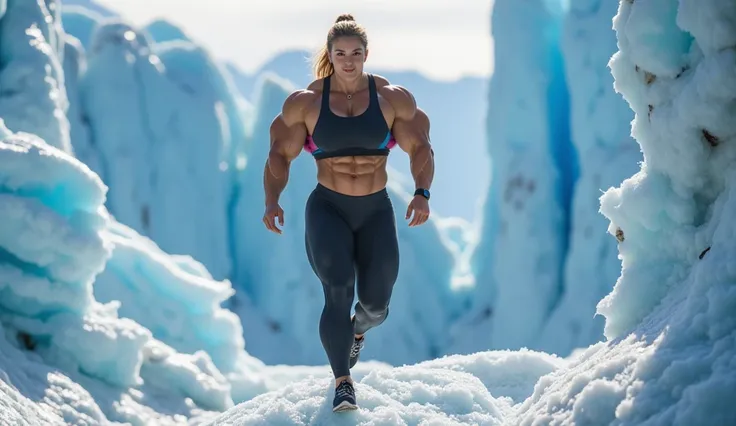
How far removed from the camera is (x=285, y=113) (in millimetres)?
4168

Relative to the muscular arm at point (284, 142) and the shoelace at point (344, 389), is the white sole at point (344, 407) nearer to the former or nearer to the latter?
the shoelace at point (344, 389)

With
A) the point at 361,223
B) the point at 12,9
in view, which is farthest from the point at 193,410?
the point at 12,9

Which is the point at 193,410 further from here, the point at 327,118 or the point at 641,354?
the point at 641,354

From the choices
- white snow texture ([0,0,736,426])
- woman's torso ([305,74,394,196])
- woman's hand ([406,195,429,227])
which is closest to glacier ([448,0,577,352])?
white snow texture ([0,0,736,426])

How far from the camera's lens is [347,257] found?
4035 millimetres

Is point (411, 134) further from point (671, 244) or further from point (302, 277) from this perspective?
point (302, 277)

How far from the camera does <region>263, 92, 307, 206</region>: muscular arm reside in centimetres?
414

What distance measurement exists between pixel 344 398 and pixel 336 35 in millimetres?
1786

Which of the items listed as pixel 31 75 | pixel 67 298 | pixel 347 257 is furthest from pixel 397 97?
pixel 31 75

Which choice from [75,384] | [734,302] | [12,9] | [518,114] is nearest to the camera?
[734,302]

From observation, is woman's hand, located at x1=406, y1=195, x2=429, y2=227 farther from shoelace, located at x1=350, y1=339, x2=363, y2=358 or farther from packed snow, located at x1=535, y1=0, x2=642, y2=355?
packed snow, located at x1=535, y1=0, x2=642, y2=355

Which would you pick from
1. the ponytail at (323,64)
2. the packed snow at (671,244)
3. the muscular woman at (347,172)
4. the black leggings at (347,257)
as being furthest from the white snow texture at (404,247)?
the ponytail at (323,64)

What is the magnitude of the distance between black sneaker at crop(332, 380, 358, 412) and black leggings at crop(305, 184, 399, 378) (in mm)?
64

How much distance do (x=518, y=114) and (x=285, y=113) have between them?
1370 cm
